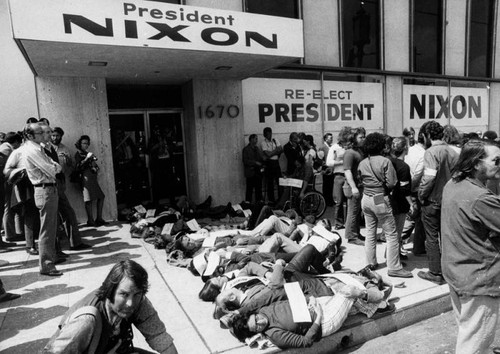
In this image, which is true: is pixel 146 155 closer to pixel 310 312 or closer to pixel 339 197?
pixel 339 197

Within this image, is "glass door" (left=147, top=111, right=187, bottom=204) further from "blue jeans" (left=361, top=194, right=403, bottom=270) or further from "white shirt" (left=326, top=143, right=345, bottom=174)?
"blue jeans" (left=361, top=194, right=403, bottom=270)

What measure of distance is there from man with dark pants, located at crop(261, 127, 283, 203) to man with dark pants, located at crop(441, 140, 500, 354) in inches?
256

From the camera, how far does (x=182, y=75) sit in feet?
26.5

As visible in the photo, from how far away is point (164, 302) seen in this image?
4145 millimetres

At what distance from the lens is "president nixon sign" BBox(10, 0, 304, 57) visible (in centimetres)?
476

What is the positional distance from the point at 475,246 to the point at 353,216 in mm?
3637

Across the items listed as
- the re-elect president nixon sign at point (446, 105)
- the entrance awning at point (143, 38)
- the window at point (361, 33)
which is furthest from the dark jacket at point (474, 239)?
the re-elect president nixon sign at point (446, 105)

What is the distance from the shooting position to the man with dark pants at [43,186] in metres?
4.65

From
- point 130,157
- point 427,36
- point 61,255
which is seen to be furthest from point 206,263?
point 427,36

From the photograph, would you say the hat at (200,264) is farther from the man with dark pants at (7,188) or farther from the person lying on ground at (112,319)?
the man with dark pants at (7,188)

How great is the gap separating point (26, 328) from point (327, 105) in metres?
8.90

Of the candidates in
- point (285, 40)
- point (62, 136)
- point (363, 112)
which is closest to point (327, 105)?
point (363, 112)

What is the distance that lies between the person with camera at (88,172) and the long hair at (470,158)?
6740 mm

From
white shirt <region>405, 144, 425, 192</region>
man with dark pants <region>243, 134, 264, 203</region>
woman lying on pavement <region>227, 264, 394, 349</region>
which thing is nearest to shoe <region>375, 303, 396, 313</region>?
woman lying on pavement <region>227, 264, 394, 349</region>
